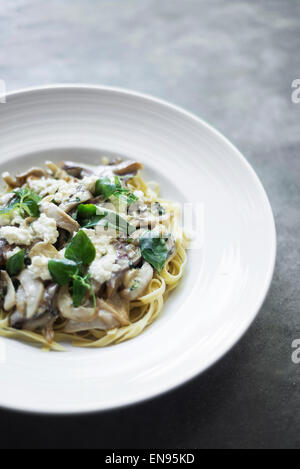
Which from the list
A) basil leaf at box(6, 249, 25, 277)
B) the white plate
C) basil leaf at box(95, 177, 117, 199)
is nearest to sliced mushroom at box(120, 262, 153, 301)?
the white plate

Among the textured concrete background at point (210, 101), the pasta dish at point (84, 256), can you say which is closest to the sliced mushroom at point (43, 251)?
the pasta dish at point (84, 256)

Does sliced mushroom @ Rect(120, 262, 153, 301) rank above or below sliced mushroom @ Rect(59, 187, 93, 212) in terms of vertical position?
→ below

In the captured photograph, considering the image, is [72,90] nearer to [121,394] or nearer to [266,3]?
[121,394]

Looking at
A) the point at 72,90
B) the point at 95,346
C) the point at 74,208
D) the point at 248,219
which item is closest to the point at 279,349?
the point at 248,219

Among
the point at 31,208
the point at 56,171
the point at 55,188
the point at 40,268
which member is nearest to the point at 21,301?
the point at 40,268

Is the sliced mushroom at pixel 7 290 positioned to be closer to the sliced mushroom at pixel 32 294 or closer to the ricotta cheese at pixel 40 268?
the sliced mushroom at pixel 32 294

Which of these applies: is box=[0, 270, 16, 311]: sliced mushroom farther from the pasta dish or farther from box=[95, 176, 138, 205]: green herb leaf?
box=[95, 176, 138, 205]: green herb leaf
